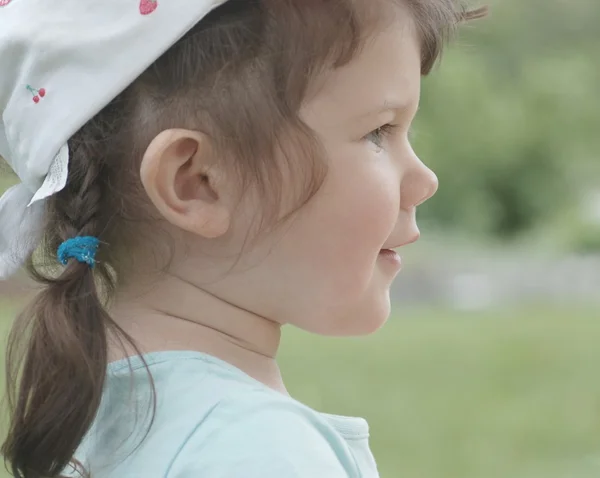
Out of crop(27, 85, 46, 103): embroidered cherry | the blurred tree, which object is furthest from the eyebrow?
the blurred tree

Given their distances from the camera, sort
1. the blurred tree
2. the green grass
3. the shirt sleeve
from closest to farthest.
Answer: the shirt sleeve
the green grass
the blurred tree

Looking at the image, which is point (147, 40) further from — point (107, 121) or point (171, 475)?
point (171, 475)

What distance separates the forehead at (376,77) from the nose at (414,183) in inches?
1.9

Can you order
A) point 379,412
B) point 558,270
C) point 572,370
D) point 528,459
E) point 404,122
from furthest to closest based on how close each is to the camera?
point 558,270
point 572,370
point 379,412
point 528,459
point 404,122

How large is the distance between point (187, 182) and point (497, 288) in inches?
99.7

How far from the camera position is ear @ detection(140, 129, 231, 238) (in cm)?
65

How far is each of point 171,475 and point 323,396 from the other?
1.42 meters

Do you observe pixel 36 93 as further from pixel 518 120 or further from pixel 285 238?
pixel 518 120

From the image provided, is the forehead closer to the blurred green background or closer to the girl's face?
the girl's face

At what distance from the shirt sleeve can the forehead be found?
8.3 inches

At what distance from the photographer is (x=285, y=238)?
691 millimetres

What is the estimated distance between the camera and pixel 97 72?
649 mm

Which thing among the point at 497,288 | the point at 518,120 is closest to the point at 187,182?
the point at 497,288

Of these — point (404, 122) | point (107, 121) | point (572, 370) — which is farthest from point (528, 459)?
point (107, 121)
